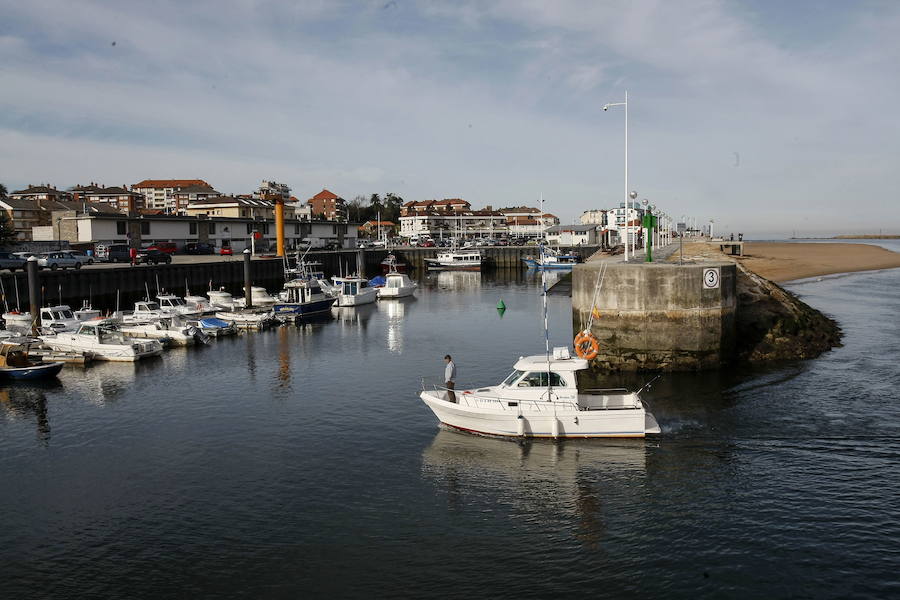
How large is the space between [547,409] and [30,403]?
919 inches

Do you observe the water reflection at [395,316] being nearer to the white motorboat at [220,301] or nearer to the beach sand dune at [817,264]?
the white motorboat at [220,301]

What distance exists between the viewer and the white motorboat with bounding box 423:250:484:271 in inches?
4727

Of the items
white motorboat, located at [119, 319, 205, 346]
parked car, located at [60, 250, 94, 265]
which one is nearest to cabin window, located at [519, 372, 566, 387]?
white motorboat, located at [119, 319, 205, 346]

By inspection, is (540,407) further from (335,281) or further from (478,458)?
(335,281)

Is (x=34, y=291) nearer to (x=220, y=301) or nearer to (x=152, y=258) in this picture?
(x=220, y=301)

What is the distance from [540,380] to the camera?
24.5 m

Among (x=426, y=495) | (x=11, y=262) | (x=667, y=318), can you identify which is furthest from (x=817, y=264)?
(x=11, y=262)

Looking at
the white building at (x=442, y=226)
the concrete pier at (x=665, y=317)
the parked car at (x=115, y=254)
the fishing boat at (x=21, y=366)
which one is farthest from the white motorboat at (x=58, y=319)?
the white building at (x=442, y=226)

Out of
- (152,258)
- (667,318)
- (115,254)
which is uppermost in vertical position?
(115,254)

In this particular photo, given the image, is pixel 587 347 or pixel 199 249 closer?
pixel 587 347

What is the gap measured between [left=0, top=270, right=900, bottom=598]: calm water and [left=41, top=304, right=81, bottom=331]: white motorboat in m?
10.8

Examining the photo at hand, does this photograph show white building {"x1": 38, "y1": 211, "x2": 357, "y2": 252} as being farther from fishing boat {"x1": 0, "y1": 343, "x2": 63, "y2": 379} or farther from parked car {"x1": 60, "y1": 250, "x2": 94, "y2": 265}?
fishing boat {"x1": 0, "y1": 343, "x2": 63, "y2": 379}

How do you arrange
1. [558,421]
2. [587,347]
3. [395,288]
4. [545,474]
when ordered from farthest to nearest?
[395,288], [587,347], [558,421], [545,474]

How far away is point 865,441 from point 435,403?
1491 centimetres
